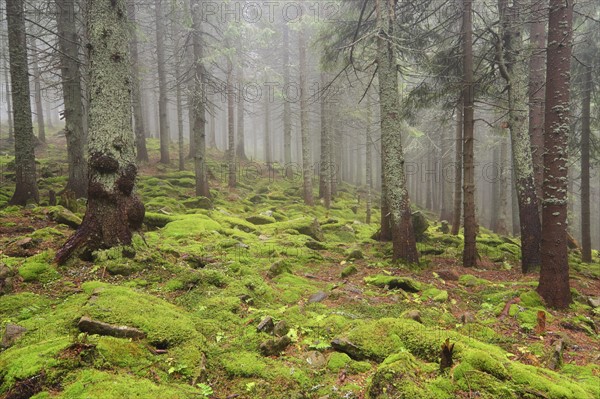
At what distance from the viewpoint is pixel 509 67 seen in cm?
917

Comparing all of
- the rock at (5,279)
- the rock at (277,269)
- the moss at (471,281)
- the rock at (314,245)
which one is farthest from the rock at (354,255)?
the rock at (5,279)

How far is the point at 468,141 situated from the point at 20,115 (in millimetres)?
12206

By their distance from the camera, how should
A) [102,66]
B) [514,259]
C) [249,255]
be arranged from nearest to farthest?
[102,66] → [249,255] → [514,259]

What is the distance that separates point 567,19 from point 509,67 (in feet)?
11.3

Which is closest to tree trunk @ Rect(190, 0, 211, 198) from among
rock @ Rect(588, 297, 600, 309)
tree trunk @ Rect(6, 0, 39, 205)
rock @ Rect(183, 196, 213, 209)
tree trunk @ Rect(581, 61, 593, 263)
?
rock @ Rect(183, 196, 213, 209)

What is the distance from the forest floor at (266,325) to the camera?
3162mm

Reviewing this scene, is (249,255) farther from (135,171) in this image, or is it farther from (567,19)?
(567,19)

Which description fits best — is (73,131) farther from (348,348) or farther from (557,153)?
(557,153)

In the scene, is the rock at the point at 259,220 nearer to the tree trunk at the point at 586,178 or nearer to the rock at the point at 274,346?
the rock at the point at 274,346

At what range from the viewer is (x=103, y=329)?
3596 millimetres

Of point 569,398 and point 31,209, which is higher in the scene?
point 31,209

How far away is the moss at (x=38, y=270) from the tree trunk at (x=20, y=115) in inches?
227

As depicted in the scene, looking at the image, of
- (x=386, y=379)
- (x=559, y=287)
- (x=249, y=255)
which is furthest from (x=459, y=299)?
(x=249, y=255)

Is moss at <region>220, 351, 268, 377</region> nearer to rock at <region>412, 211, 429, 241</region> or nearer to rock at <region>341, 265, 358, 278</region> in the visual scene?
rock at <region>341, 265, 358, 278</region>
